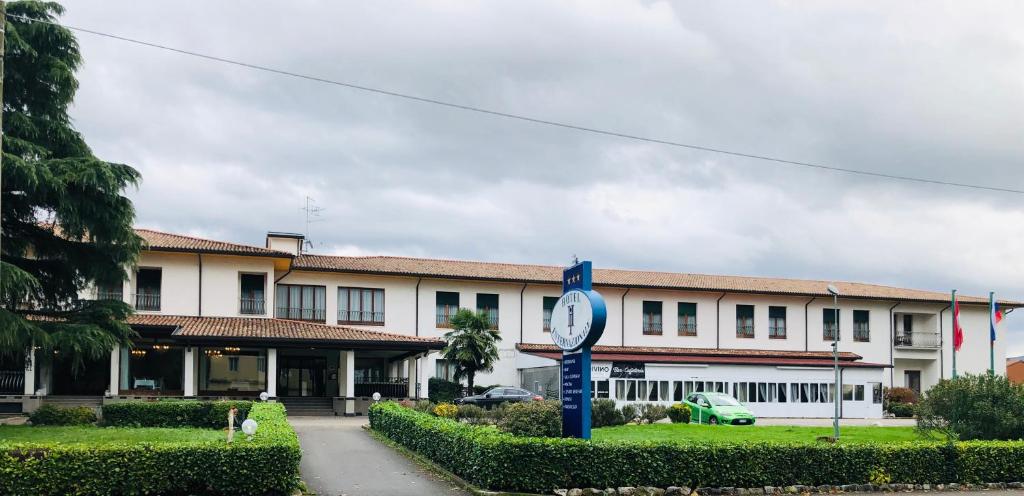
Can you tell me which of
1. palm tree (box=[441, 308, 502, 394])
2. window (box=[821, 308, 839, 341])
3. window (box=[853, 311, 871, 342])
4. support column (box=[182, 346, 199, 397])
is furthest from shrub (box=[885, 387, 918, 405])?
support column (box=[182, 346, 199, 397])

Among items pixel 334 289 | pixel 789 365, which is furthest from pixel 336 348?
pixel 789 365

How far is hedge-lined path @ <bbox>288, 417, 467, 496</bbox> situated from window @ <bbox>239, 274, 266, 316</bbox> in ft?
47.4

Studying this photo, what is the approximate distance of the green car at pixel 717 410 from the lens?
36.4 m

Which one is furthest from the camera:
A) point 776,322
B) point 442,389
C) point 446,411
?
point 776,322

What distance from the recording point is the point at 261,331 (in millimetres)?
37219

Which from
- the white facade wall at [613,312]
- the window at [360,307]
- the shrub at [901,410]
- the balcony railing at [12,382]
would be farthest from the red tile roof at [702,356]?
the balcony railing at [12,382]

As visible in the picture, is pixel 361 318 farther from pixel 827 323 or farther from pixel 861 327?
pixel 861 327

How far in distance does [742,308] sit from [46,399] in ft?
117

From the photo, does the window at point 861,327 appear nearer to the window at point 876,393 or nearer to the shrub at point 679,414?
the window at point 876,393

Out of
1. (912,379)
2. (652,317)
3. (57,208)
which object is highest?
(57,208)

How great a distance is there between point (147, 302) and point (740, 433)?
24318 millimetres

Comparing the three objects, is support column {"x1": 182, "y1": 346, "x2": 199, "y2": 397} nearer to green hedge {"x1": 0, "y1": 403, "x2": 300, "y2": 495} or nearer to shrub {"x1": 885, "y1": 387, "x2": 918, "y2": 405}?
green hedge {"x1": 0, "y1": 403, "x2": 300, "y2": 495}

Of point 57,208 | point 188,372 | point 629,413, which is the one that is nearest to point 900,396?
point 629,413

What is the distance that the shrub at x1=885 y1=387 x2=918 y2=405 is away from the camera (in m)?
52.1
